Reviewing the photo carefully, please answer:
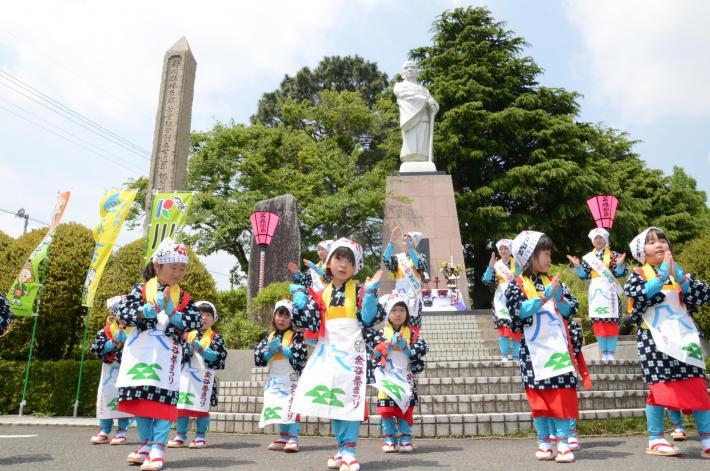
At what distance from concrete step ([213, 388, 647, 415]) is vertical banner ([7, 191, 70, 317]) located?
638cm

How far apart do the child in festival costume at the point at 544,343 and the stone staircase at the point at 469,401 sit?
1517mm

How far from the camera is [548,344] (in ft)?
13.7

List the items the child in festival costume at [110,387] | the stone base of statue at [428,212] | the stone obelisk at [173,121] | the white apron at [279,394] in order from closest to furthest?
the white apron at [279,394], the child in festival costume at [110,387], the stone obelisk at [173,121], the stone base of statue at [428,212]

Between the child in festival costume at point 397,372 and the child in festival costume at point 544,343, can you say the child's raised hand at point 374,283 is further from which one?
the child in festival costume at point 544,343

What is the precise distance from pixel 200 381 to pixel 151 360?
201 cm

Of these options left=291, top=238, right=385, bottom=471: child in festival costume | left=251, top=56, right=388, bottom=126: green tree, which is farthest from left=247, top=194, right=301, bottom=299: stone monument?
left=251, top=56, right=388, bottom=126: green tree

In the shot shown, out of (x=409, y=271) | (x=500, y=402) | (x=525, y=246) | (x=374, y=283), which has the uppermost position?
(x=409, y=271)

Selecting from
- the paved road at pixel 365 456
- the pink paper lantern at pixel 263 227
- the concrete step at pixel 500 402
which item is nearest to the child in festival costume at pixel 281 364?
the paved road at pixel 365 456

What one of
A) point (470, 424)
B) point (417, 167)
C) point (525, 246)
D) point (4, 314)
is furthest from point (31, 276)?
point (417, 167)

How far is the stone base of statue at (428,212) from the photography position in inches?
590

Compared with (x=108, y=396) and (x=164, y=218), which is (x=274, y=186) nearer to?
(x=164, y=218)

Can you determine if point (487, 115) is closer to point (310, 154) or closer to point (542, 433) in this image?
point (310, 154)

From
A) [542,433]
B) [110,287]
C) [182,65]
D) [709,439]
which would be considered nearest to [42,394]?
[110,287]

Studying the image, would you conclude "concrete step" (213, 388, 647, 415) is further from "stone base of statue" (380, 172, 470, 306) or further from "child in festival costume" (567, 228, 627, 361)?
"stone base of statue" (380, 172, 470, 306)
